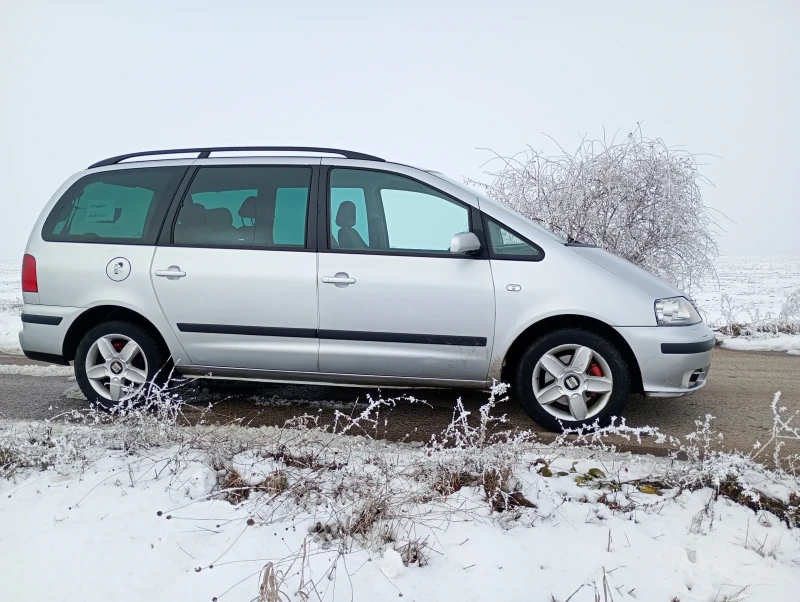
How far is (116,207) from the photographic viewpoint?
478cm

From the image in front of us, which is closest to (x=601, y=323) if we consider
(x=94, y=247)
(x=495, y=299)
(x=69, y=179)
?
(x=495, y=299)

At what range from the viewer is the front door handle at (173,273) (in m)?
4.46

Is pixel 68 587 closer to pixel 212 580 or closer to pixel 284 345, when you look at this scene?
pixel 212 580

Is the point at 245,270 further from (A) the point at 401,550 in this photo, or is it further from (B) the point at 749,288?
(B) the point at 749,288

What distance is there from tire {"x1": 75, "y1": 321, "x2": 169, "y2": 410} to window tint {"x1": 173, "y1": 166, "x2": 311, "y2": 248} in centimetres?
77

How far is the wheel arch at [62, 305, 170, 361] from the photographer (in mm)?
4676

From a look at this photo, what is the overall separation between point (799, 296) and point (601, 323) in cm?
759

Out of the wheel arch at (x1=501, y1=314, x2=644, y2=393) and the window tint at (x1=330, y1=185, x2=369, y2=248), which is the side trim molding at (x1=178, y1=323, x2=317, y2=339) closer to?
the window tint at (x1=330, y1=185, x2=369, y2=248)

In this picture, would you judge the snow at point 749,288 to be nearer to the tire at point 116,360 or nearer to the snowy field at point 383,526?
the snowy field at point 383,526

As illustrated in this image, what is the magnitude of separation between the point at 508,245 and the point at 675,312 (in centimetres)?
117

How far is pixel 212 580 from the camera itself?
2.36 meters

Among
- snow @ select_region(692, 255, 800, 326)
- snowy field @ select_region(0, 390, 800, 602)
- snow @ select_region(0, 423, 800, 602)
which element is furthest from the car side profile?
snow @ select_region(692, 255, 800, 326)

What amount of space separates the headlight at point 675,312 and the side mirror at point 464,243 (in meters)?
1.24

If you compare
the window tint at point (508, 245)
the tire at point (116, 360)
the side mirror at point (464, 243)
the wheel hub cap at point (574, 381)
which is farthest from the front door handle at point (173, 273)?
the wheel hub cap at point (574, 381)
